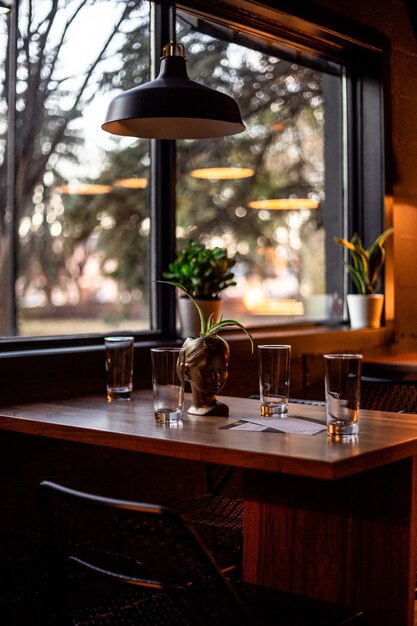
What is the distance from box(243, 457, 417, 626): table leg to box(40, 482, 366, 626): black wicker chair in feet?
0.89

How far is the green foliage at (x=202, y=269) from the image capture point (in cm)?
344

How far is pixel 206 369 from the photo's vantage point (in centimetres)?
247

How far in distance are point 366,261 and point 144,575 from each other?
121 inches

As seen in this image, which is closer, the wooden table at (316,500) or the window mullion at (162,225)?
the wooden table at (316,500)

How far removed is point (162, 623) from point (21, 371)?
1.34 m

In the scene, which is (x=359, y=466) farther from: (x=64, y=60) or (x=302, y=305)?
(x=302, y=305)

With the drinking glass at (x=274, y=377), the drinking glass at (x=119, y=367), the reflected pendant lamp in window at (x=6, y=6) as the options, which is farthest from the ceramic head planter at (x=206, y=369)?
the reflected pendant lamp in window at (x=6, y=6)

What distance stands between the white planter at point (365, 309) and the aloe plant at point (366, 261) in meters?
0.05

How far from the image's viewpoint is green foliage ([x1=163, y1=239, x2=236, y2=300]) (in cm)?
344

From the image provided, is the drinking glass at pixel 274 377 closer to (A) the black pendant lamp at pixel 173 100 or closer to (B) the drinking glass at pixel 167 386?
(B) the drinking glass at pixel 167 386

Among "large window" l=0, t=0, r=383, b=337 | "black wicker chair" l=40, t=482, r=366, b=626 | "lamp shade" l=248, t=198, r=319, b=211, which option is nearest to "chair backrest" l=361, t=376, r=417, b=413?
"large window" l=0, t=0, r=383, b=337

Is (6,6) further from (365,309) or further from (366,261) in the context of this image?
(365,309)

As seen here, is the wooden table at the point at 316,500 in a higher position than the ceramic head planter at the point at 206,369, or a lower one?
lower

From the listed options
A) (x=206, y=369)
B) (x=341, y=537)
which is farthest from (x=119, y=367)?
(x=341, y=537)
